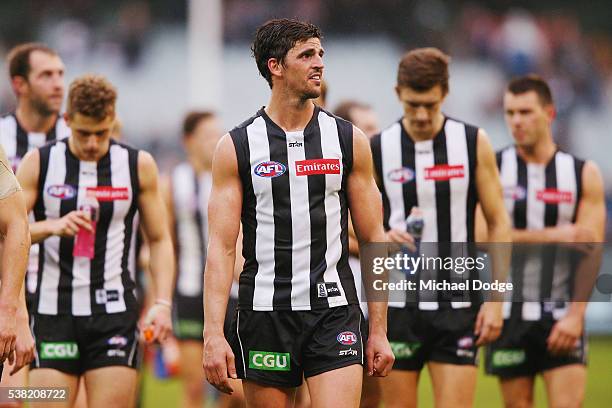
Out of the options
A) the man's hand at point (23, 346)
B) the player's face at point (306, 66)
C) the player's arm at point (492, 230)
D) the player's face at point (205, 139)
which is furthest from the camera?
the player's face at point (205, 139)

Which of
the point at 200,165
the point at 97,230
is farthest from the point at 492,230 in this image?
the point at 200,165

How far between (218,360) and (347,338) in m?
0.61

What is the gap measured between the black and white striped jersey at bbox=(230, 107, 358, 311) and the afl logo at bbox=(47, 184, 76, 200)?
5.35ft

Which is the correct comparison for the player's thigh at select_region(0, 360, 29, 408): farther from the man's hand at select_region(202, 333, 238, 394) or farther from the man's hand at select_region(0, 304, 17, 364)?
the man's hand at select_region(202, 333, 238, 394)

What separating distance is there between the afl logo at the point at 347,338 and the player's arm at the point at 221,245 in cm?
51

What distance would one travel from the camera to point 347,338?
505 centimetres

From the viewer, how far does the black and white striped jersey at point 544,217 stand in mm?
7238

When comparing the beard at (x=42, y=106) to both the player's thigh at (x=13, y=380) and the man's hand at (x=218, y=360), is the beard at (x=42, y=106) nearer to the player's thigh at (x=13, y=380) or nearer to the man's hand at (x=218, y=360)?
the player's thigh at (x=13, y=380)

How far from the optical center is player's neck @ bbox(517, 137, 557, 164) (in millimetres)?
7453

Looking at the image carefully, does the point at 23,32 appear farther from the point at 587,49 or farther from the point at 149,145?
the point at 587,49

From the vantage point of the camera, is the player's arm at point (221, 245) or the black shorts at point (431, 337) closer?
the player's arm at point (221, 245)

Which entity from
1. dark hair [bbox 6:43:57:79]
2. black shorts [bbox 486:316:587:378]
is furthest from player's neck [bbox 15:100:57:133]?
black shorts [bbox 486:316:587:378]

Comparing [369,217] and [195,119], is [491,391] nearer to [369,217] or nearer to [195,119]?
[195,119]

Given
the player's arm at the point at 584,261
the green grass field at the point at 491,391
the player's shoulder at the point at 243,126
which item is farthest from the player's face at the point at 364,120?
the green grass field at the point at 491,391
